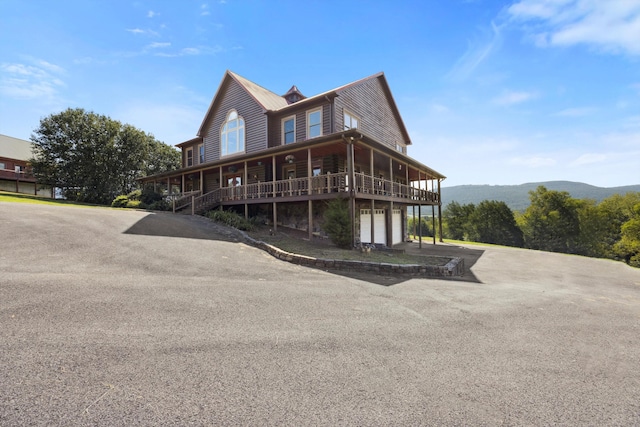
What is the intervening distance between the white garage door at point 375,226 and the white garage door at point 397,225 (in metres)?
2.36

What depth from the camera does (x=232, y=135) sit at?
21.2 metres

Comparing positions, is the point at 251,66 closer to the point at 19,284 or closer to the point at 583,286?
the point at 19,284

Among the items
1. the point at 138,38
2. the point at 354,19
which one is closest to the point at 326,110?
the point at 354,19

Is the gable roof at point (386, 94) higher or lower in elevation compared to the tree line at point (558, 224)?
higher

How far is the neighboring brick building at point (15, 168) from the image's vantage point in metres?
36.2

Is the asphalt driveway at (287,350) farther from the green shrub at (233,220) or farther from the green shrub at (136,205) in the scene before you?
the green shrub at (136,205)

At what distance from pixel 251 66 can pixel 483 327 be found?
24.2m

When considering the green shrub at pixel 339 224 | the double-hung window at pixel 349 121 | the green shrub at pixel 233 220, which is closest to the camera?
the green shrub at pixel 339 224

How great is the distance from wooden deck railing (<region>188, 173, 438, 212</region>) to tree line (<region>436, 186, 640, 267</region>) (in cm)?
3906

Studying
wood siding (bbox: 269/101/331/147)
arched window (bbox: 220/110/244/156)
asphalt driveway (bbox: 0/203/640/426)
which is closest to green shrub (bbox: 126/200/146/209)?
arched window (bbox: 220/110/244/156)

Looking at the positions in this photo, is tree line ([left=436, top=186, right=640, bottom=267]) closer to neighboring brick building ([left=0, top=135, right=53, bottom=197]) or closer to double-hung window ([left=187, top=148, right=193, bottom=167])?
double-hung window ([left=187, top=148, right=193, bottom=167])

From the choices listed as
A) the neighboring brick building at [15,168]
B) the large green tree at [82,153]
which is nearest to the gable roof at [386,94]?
the large green tree at [82,153]

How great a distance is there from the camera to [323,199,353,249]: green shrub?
12250mm

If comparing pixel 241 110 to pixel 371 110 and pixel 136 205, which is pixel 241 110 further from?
pixel 136 205
